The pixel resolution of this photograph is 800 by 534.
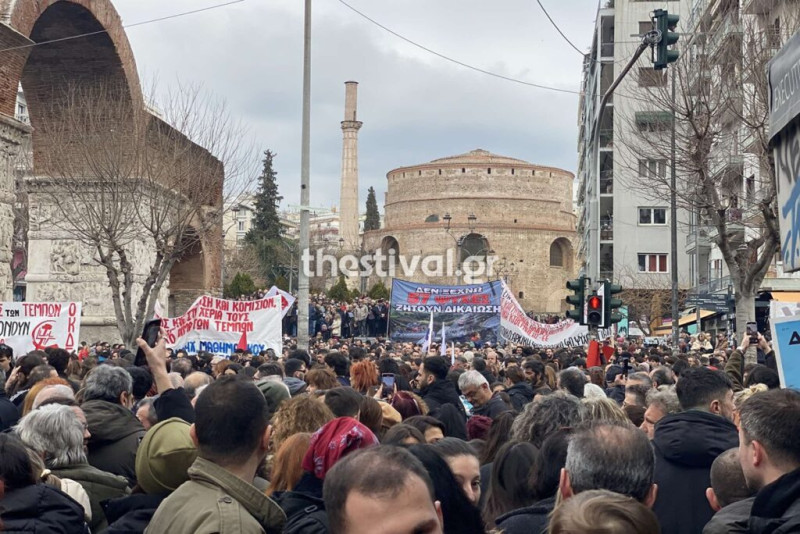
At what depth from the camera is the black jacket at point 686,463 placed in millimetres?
4613

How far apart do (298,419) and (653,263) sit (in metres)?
52.6

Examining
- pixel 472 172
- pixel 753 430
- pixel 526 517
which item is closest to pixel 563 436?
pixel 526 517

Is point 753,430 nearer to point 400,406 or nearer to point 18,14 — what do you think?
point 400,406

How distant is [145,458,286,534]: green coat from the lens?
131 inches

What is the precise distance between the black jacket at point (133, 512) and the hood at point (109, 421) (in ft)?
4.24

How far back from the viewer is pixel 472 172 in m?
103

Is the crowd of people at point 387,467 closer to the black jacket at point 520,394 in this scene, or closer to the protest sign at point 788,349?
the protest sign at point 788,349

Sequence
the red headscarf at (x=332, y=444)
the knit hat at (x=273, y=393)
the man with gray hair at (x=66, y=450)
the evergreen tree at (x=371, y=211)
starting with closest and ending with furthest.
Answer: the red headscarf at (x=332, y=444)
the man with gray hair at (x=66, y=450)
the knit hat at (x=273, y=393)
the evergreen tree at (x=371, y=211)

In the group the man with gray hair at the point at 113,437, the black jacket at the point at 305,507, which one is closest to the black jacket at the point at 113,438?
the man with gray hair at the point at 113,437

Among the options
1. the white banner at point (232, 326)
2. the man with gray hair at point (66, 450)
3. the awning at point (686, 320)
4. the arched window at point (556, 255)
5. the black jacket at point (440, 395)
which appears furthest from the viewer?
the arched window at point (556, 255)

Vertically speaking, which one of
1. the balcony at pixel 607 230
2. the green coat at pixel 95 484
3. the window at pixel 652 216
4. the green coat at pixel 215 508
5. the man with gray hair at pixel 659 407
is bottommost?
the green coat at pixel 95 484

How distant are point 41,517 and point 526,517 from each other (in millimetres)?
1776

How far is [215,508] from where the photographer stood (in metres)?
3.37

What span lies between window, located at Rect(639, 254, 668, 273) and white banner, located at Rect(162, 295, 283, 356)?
136ft
